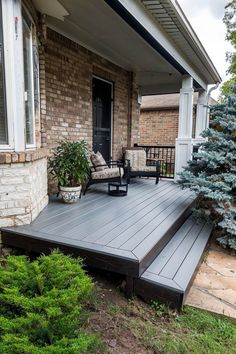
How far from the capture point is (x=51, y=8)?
336 centimetres

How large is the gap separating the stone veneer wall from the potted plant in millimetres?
749

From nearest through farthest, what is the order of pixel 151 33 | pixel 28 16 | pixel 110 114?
pixel 28 16 < pixel 151 33 < pixel 110 114

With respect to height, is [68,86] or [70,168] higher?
[68,86]

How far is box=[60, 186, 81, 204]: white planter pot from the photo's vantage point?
12.3ft

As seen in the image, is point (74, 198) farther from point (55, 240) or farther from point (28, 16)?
point (28, 16)

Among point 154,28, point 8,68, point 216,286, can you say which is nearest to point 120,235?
point 216,286

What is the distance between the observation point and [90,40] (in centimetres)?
479

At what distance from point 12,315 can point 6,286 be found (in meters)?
0.18

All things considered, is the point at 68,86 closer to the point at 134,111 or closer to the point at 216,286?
the point at 134,111

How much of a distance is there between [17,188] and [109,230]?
1045mm

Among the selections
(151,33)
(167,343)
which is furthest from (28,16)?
(167,343)

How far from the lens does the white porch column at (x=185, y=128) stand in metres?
6.00

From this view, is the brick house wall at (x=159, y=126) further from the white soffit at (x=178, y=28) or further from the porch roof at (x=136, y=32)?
the white soffit at (x=178, y=28)

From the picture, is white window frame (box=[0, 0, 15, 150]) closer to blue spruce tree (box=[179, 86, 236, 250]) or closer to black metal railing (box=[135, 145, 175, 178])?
blue spruce tree (box=[179, 86, 236, 250])
